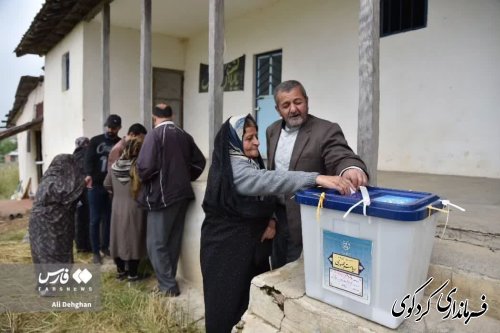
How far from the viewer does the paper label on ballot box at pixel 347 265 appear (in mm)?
1324

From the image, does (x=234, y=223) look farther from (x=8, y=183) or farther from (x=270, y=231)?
(x=8, y=183)

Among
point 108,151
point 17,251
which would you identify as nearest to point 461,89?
point 108,151

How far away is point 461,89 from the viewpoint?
Result: 4125 millimetres

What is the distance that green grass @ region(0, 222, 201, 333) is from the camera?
2.90m

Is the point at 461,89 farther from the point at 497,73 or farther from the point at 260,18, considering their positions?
the point at 260,18

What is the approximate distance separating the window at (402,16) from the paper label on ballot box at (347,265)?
4.07 metres

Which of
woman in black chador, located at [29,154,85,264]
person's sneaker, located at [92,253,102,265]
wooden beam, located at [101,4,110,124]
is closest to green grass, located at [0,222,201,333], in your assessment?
woman in black chador, located at [29,154,85,264]

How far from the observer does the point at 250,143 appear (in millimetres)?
2092

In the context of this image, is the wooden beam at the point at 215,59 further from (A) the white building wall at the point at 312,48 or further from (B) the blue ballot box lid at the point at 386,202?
(A) the white building wall at the point at 312,48

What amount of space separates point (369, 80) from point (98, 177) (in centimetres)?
346

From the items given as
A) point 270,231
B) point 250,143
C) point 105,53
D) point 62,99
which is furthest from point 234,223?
point 62,99

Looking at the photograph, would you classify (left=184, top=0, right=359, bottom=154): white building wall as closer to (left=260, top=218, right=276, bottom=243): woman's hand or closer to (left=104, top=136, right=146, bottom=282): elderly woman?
(left=104, top=136, right=146, bottom=282): elderly woman

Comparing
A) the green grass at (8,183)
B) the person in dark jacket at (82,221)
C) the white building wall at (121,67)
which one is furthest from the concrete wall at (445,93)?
the green grass at (8,183)

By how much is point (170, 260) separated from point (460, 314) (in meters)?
2.85
